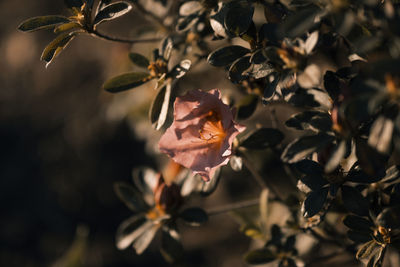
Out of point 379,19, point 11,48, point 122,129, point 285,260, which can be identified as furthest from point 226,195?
point 11,48

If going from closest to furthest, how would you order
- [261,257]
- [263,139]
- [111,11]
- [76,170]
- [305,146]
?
[305,146] → [111,11] → [263,139] → [261,257] → [76,170]

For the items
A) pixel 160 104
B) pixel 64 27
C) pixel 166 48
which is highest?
pixel 64 27

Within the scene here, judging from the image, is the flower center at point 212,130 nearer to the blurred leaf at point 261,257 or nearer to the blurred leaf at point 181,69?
the blurred leaf at point 181,69

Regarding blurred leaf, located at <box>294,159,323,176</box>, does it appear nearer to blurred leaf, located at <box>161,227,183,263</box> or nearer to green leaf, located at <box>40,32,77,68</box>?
blurred leaf, located at <box>161,227,183,263</box>

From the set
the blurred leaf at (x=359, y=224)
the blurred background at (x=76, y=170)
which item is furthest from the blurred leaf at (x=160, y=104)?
the blurred background at (x=76, y=170)

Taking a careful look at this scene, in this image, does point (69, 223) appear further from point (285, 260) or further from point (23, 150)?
point (285, 260)

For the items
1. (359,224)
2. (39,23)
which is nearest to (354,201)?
(359,224)

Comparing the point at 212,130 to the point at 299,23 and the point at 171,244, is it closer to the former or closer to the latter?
the point at 171,244
